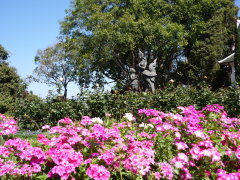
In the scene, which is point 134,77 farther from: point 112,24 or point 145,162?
point 145,162

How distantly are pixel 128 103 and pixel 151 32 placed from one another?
Answer: 1051 cm

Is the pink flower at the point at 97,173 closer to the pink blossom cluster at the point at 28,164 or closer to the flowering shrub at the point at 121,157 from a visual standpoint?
the flowering shrub at the point at 121,157

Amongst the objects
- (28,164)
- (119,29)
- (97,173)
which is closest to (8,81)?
(119,29)

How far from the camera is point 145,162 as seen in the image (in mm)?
2250

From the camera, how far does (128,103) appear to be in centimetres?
951

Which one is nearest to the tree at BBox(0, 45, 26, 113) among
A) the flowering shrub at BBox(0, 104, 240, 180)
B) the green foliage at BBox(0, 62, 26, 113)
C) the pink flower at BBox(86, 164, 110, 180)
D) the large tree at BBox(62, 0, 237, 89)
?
the green foliage at BBox(0, 62, 26, 113)

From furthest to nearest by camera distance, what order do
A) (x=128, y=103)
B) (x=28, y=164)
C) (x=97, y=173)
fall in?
(x=128, y=103) < (x=28, y=164) < (x=97, y=173)

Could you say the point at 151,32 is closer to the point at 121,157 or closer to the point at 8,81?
the point at 8,81

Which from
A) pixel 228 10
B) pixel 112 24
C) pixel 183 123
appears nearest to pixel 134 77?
pixel 112 24

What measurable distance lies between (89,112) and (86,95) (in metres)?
0.58

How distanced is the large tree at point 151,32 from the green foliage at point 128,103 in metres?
8.79

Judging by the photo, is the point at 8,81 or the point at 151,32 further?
the point at 8,81

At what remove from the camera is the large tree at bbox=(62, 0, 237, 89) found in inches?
744

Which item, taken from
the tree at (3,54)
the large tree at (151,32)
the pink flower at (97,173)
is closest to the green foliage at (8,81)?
the tree at (3,54)
